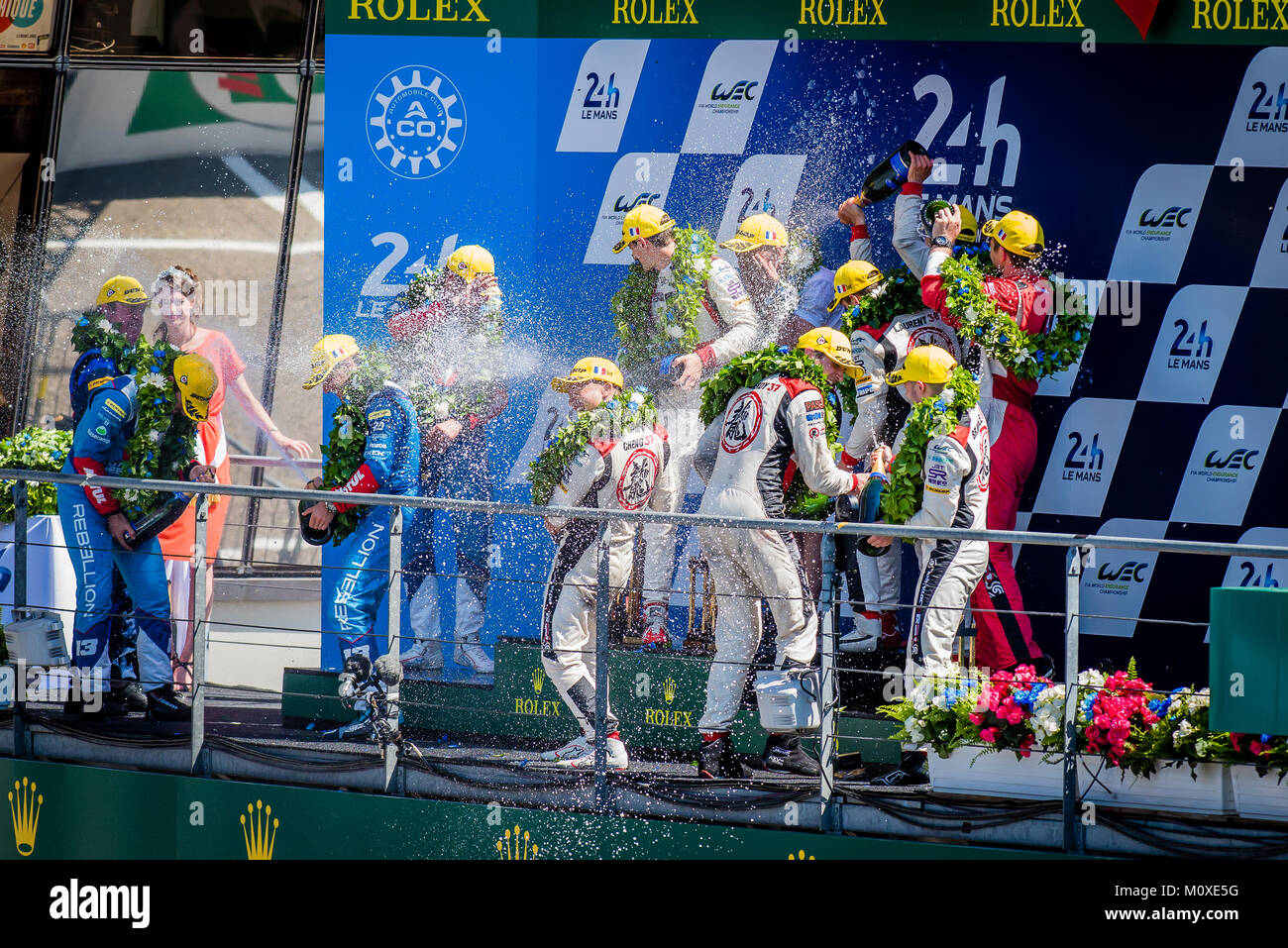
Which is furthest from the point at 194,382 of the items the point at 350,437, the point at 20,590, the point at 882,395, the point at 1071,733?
the point at 1071,733

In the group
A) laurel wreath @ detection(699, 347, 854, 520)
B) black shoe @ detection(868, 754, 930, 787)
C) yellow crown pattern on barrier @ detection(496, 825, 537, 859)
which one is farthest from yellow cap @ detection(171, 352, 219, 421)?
black shoe @ detection(868, 754, 930, 787)

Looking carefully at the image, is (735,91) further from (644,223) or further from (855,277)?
(855,277)

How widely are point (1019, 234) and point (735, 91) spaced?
178 cm

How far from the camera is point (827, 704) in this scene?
5.52 metres

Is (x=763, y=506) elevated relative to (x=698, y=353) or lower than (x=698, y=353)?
lower

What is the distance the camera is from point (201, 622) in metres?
6.31

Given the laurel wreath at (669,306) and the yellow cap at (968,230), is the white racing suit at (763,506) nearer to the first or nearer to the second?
the laurel wreath at (669,306)

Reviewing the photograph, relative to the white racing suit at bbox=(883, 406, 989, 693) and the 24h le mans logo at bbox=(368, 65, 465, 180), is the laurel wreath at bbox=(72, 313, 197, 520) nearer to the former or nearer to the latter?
the 24h le mans logo at bbox=(368, 65, 465, 180)

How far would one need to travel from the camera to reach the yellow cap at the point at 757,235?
743 cm

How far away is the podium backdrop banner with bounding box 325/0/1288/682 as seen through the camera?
7566mm

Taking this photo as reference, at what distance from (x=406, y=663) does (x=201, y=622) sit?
59.2 inches

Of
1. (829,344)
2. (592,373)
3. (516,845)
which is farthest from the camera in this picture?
(592,373)

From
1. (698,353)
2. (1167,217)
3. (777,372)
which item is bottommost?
(777,372)

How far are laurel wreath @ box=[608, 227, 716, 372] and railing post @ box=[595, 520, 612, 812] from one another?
6.12 feet
